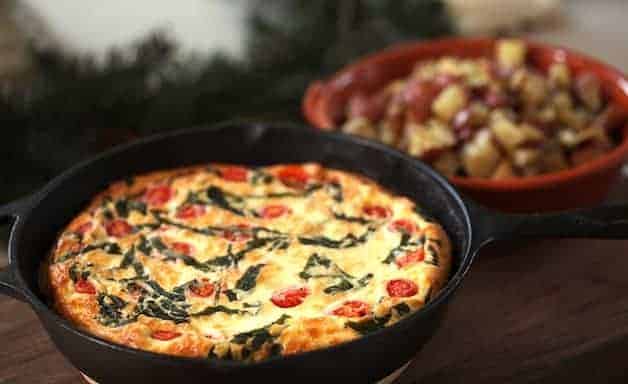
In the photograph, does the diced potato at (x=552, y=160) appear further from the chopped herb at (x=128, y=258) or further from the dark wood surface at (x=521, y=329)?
the chopped herb at (x=128, y=258)

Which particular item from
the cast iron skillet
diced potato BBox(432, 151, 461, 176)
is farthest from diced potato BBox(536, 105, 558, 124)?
the cast iron skillet

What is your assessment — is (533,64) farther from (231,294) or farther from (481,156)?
(231,294)

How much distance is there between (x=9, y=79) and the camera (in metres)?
2.41

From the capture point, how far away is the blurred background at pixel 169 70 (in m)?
2.23

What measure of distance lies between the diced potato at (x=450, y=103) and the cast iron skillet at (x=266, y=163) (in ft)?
1.07

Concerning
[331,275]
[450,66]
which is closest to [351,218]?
[331,275]

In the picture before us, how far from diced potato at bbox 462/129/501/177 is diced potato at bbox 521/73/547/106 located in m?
0.18

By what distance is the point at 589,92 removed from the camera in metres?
1.98

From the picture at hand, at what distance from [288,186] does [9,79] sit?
1.17m

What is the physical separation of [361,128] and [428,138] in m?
0.19

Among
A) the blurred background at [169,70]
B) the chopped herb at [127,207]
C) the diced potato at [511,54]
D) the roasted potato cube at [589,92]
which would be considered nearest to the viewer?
the chopped herb at [127,207]

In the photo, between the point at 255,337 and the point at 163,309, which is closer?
the point at 255,337

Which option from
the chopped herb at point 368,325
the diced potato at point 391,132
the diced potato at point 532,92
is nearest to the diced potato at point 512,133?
the diced potato at point 532,92

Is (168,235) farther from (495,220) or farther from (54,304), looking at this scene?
(495,220)
